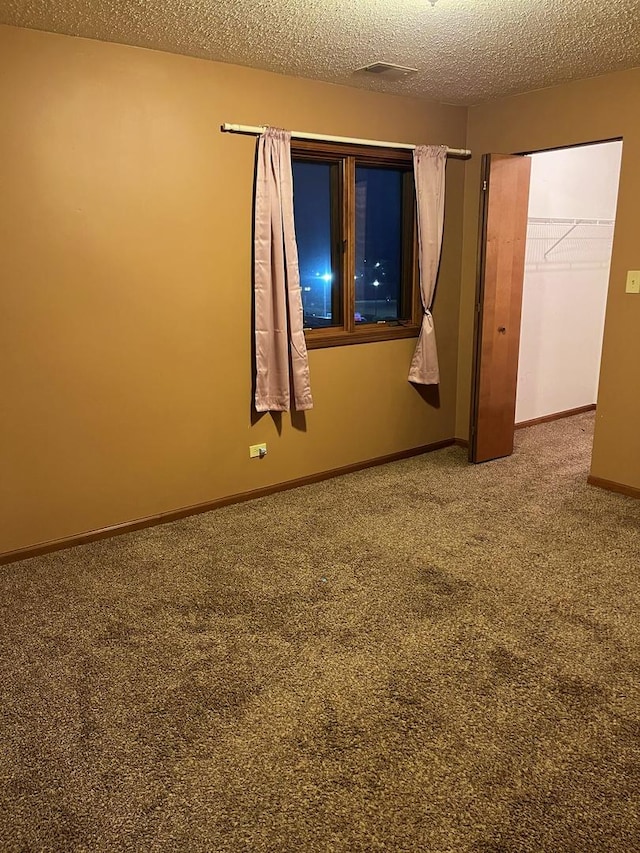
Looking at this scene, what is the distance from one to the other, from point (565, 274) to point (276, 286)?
9.45 feet

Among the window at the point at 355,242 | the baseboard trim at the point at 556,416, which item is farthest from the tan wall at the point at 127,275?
the baseboard trim at the point at 556,416

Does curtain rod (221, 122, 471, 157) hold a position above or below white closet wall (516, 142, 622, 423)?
above

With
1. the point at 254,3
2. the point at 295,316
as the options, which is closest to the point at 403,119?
the point at 295,316

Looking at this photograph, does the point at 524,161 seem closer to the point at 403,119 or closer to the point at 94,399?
the point at 403,119

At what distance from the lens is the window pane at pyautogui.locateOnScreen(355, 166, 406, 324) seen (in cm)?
425

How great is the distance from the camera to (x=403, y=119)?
4.07 meters

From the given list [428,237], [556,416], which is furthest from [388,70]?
[556,416]

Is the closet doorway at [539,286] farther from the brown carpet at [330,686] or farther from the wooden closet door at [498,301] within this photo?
the brown carpet at [330,686]

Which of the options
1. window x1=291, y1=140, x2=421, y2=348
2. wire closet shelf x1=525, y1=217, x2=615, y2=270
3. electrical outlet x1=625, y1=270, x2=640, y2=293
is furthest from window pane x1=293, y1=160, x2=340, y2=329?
wire closet shelf x1=525, y1=217, x2=615, y2=270

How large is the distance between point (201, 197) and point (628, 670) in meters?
2.93

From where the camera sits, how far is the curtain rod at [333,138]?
133 inches

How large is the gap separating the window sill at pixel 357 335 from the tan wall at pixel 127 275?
101mm

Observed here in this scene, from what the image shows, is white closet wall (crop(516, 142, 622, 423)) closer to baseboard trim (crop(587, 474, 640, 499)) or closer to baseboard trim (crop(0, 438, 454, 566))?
baseboard trim (crop(0, 438, 454, 566))

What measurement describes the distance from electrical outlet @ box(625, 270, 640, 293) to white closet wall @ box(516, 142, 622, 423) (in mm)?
1374
